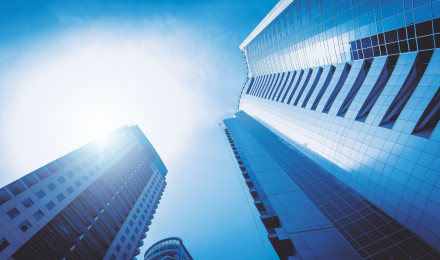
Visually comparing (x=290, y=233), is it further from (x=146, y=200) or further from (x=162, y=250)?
(x=162, y=250)

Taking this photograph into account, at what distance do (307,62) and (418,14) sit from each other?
25.0m

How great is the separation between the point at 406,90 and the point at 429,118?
240 inches

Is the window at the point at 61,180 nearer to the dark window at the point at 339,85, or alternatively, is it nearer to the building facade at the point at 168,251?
the dark window at the point at 339,85

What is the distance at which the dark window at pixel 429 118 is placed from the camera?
19.9m

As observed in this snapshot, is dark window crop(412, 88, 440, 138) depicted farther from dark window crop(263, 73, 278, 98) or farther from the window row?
dark window crop(263, 73, 278, 98)

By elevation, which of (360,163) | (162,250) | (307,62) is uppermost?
(307,62)

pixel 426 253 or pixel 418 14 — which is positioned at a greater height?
pixel 418 14

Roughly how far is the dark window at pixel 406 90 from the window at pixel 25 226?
48.5m

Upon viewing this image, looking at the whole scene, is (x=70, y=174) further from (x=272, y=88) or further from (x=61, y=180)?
(x=272, y=88)

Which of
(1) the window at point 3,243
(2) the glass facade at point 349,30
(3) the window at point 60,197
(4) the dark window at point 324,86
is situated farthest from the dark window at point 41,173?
(2) the glass facade at point 349,30

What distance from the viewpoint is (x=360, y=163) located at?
26.5 metres

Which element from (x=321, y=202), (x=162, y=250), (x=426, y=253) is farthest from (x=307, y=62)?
(x=162, y=250)

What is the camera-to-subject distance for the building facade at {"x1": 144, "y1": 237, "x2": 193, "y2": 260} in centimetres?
7694

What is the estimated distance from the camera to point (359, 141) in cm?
2739
